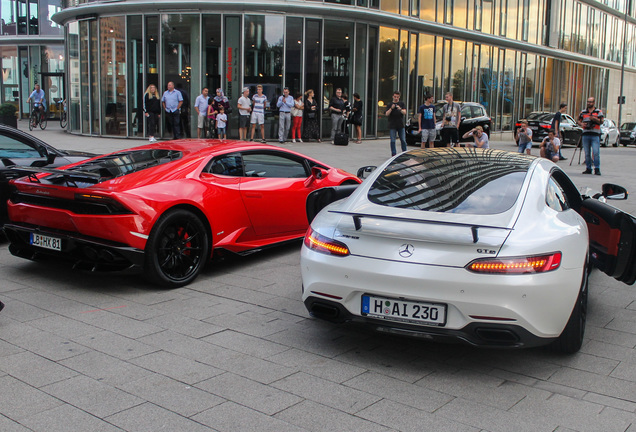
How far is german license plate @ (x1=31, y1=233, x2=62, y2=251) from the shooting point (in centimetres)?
567

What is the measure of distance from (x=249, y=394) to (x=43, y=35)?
40.0 meters

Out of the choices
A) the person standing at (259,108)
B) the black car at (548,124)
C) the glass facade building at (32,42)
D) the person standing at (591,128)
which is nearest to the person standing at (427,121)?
the person standing at (591,128)

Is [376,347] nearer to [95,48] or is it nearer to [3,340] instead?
[3,340]

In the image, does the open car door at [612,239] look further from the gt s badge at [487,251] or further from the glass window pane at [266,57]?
the glass window pane at [266,57]

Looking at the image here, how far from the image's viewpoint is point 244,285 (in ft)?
20.0

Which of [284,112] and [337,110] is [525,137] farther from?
[284,112]

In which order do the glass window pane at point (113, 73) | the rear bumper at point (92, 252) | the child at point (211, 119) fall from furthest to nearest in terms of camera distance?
the glass window pane at point (113, 73) → the child at point (211, 119) → the rear bumper at point (92, 252)

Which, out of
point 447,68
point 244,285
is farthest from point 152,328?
point 447,68

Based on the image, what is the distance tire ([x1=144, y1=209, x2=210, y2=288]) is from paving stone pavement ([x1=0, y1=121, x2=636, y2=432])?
0.16m

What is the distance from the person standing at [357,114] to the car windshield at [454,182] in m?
17.3

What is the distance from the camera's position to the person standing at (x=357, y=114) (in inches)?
883

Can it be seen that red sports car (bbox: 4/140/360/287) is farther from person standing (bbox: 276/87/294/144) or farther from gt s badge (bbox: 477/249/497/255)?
person standing (bbox: 276/87/294/144)

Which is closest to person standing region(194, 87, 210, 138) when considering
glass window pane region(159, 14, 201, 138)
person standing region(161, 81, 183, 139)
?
person standing region(161, 81, 183, 139)

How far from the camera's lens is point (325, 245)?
432 cm
